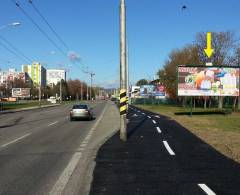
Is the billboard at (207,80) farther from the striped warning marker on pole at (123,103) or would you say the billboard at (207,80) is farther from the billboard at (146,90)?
the billboard at (146,90)

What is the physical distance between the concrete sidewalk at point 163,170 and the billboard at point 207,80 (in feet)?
77.7

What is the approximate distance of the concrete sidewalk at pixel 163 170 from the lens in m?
9.03

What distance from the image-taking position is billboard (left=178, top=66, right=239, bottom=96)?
133 feet

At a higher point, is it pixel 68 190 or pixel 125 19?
pixel 125 19

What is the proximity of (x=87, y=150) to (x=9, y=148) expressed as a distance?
9.28 feet

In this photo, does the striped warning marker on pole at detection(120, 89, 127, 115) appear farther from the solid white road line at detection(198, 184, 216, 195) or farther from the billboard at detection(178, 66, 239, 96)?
the billboard at detection(178, 66, 239, 96)

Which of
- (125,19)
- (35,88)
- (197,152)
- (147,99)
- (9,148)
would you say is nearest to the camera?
(197,152)

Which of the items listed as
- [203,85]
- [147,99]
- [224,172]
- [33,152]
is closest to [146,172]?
[224,172]

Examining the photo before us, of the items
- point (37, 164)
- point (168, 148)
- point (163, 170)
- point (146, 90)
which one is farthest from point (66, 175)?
point (146, 90)

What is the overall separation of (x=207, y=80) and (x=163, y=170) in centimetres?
3065

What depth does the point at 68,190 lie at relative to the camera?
29.4 ft

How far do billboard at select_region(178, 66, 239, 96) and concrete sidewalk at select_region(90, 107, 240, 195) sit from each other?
77.7 ft

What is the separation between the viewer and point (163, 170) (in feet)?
36.8

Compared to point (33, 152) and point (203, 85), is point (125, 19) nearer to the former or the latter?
point (33, 152)
